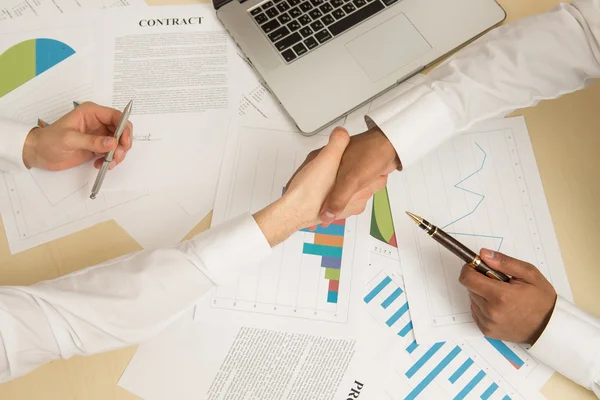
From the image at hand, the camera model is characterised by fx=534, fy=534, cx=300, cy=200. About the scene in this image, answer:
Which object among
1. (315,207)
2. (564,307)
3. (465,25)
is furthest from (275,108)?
(564,307)

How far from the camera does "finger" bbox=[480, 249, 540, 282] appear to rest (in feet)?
2.38

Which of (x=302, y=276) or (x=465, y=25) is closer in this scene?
(x=302, y=276)

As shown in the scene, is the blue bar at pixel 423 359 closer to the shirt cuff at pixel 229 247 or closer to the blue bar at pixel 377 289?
the blue bar at pixel 377 289

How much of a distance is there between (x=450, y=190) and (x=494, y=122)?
0.14 meters

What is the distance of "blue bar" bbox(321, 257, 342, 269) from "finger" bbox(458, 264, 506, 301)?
0.17m

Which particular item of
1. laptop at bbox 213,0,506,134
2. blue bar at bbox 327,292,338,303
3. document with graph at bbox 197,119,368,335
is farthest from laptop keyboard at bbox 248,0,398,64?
blue bar at bbox 327,292,338,303

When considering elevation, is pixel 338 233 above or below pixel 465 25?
below

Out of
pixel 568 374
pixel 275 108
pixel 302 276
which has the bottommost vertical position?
pixel 568 374

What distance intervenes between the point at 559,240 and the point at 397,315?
0.27m

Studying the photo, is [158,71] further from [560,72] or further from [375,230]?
[560,72]

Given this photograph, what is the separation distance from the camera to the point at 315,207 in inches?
29.5

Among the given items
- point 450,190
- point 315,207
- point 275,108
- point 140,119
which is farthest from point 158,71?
point 450,190

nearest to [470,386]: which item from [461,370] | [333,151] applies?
[461,370]

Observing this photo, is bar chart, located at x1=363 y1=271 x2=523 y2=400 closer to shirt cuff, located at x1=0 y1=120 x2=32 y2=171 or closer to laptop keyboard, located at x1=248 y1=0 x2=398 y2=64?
laptop keyboard, located at x1=248 y1=0 x2=398 y2=64
